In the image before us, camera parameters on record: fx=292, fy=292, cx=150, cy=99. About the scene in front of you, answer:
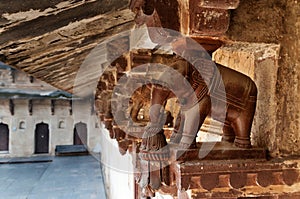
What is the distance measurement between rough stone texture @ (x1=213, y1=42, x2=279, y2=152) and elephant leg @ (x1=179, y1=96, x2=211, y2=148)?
0.21 metres

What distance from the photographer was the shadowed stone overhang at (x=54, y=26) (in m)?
0.87

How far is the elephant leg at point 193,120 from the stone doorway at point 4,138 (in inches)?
457

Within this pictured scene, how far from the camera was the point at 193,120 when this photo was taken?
0.67 metres

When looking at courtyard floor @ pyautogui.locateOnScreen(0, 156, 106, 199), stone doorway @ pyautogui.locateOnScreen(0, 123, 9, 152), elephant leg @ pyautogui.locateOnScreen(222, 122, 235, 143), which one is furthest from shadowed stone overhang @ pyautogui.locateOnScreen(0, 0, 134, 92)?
stone doorway @ pyautogui.locateOnScreen(0, 123, 9, 152)

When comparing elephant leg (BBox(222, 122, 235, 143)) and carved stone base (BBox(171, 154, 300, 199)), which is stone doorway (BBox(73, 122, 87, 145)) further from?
carved stone base (BBox(171, 154, 300, 199))

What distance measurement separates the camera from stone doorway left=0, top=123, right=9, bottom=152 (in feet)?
35.7

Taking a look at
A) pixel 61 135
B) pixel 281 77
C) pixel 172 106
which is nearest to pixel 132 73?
pixel 172 106

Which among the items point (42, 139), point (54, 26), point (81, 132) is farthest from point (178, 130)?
point (42, 139)

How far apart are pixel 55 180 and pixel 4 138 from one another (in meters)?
4.51

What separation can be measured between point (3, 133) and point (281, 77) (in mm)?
11708

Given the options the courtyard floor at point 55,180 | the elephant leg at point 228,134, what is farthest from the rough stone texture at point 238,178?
the courtyard floor at point 55,180

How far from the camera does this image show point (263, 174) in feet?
2.38

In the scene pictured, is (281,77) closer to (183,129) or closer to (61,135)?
(183,129)

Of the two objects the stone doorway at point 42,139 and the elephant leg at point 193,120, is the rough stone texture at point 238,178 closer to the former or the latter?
the elephant leg at point 193,120
